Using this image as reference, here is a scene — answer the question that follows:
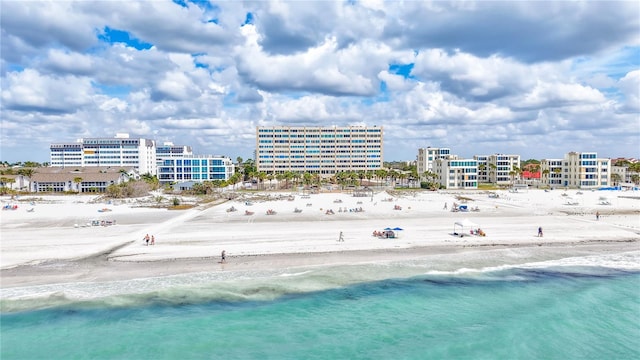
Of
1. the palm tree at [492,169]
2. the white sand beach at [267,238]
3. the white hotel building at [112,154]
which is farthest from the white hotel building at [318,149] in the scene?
the white sand beach at [267,238]

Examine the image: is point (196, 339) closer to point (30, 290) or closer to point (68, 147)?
point (30, 290)

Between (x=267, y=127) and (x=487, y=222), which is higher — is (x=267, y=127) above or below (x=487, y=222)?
above

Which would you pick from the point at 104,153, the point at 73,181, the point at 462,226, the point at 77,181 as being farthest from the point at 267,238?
the point at 104,153

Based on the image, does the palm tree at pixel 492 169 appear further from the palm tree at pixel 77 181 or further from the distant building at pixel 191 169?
the palm tree at pixel 77 181

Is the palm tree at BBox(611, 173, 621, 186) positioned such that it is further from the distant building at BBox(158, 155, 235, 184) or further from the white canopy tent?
the distant building at BBox(158, 155, 235, 184)

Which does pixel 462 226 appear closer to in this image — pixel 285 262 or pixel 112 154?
pixel 285 262

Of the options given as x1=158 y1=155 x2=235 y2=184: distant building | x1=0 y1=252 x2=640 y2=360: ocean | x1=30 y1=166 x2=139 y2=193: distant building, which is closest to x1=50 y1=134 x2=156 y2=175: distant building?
x1=158 y1=155 x2=235 y2=184: distant building

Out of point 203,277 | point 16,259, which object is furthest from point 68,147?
point 203,277
